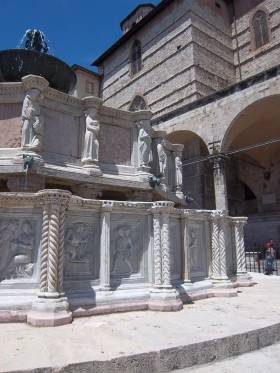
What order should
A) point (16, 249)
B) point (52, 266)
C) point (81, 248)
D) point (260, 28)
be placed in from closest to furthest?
1. point (52, 266)
2. point (16, 249)
3. point (81, 248)
4. point (260, 28)

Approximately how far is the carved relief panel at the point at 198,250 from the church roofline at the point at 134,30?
23105 millimetres

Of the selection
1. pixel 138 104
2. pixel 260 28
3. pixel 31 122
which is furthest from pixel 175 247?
pixel 138 104

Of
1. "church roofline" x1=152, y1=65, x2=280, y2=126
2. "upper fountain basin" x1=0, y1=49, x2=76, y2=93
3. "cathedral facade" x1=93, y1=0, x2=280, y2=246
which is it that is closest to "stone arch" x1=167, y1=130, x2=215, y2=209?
"cathedral facade" x1=93, y1=0, x2=280, y2=246

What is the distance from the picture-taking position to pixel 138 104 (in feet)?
90.7

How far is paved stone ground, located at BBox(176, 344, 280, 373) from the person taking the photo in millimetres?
2793

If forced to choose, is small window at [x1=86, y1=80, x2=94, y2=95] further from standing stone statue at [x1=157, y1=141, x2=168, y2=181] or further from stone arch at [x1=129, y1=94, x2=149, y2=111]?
standing stone statue at [x1=157, y1=141, x2=168, y2=181]

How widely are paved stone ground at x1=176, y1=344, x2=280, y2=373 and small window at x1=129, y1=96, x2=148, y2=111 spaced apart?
81.9ft

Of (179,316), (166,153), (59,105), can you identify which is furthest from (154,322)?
(166,153)

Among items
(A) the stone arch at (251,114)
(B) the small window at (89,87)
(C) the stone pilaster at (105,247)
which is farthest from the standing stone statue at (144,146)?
(B) the small window at (89,87)

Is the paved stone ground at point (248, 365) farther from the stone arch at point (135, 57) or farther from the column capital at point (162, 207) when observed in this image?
the stone arch at point (135, 57)

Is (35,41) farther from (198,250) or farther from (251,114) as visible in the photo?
(251,114)

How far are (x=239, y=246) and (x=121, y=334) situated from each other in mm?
4740

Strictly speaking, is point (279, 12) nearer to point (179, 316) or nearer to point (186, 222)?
point (186, 222)

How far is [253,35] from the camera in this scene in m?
23.9
